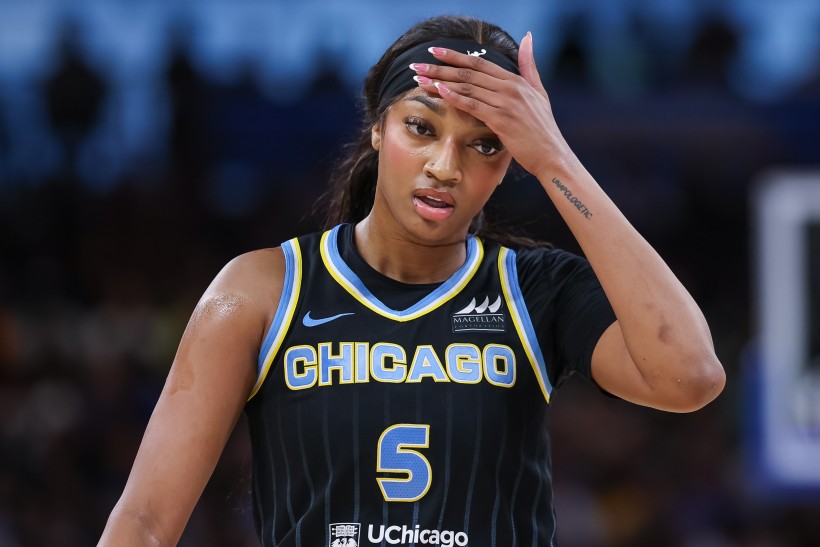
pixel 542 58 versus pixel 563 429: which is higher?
pixel 542 58

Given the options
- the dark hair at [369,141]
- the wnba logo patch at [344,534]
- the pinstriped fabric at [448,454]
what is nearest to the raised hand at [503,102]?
the dark hair at [369,141]

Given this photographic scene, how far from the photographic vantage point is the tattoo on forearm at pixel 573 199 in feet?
8.50

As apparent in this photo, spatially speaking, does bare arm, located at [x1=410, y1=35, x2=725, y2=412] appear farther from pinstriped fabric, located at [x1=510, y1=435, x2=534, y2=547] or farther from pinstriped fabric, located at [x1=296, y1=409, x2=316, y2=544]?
pinstriped fabric, located at [x1=296, y1=409, x2=316, y2=544]

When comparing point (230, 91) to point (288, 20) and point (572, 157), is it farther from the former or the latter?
point (572, 157)

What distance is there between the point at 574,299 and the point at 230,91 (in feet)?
18.5

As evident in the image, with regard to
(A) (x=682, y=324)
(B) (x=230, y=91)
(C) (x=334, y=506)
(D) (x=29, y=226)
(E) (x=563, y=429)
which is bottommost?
(C) (x=334, y=506)

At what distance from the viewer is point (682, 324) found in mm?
2506

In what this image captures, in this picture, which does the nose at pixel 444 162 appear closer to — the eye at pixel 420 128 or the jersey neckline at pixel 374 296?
the eye at pixel 420 128

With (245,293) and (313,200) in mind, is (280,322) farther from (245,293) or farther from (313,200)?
(313,200)

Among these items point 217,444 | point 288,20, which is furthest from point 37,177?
point 217,444

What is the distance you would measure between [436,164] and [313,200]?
5225 millimetres

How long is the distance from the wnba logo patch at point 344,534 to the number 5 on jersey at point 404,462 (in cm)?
9

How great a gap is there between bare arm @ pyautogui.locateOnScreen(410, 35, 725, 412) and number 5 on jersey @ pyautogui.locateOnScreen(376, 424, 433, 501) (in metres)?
0.41

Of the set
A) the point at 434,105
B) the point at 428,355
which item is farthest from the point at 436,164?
the point at 428,355
